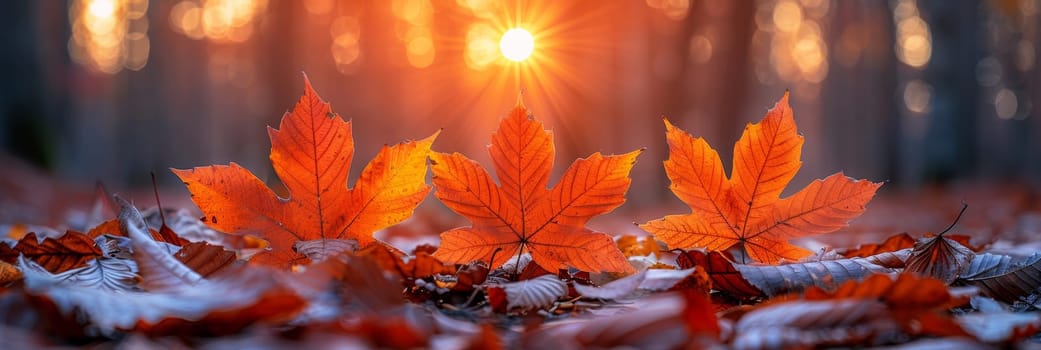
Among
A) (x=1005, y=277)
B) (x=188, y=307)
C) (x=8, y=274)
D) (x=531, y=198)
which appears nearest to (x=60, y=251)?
(x=8, y=274)

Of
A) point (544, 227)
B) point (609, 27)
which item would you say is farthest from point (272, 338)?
point (609, 27)

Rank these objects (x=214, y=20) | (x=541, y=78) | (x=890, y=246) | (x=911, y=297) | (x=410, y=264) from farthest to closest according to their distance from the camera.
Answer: (x=214, y=20) → (x=541, y=78) → (x=890, y=246) → (x=410, y=264) → (x=911, y=297)

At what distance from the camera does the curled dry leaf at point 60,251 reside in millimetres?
1617

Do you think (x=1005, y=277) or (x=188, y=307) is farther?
(x=1005, y=277)

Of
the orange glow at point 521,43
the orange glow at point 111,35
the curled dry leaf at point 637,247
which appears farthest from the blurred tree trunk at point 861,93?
the orange glow at point 111,35

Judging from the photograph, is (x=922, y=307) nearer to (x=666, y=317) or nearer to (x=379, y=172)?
(x=666, y=317)

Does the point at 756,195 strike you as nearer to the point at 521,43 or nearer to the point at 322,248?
the point at 322,248

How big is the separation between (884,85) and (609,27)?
9.80m

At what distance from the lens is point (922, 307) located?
45.1 inches

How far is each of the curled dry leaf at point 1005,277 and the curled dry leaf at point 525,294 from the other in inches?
37.0

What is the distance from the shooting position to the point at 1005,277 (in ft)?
5.14

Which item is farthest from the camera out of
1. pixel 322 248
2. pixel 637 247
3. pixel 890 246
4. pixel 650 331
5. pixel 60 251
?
pixel 637 247

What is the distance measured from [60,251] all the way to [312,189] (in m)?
0.61

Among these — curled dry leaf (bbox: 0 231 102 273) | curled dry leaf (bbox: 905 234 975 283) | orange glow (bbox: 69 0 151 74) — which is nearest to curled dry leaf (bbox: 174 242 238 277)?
curled dry leaf (bbox: 0 231 102 273)
